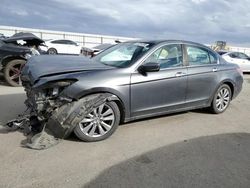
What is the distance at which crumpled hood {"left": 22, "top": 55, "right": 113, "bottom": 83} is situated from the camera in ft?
15.0

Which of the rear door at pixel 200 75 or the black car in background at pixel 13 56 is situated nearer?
the rear door at pixel 200 75

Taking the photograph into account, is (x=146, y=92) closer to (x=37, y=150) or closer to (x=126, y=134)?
(x=126, y=134)

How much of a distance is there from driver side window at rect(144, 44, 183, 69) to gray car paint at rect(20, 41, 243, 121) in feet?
0.28

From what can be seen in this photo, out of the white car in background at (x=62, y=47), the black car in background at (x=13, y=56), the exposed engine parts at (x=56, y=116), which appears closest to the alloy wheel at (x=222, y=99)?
the exposed engine parts at (x=56, y=116)

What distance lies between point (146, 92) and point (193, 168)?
1642 mm

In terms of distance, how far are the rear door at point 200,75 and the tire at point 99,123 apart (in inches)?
69.6

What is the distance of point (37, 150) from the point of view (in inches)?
163

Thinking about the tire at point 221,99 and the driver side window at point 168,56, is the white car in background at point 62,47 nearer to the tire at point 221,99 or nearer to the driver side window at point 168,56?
the tire at point 221,99

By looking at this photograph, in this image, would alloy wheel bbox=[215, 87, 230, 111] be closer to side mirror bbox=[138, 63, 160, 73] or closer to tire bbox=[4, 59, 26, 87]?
side mirror bbox=[138, 63, 160, 73]

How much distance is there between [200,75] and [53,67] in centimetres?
289

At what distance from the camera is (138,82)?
4.96 meters

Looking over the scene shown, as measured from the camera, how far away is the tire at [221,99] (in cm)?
645

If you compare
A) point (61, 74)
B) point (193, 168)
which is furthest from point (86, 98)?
point (193, 168)

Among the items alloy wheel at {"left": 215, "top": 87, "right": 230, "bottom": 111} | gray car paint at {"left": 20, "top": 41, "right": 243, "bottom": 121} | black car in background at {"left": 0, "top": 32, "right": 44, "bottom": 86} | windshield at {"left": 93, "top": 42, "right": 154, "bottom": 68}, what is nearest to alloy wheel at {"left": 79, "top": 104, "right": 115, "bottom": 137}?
gray car paint at {"left": 20, "top": 41, "right": 243, "bottom": 121}
